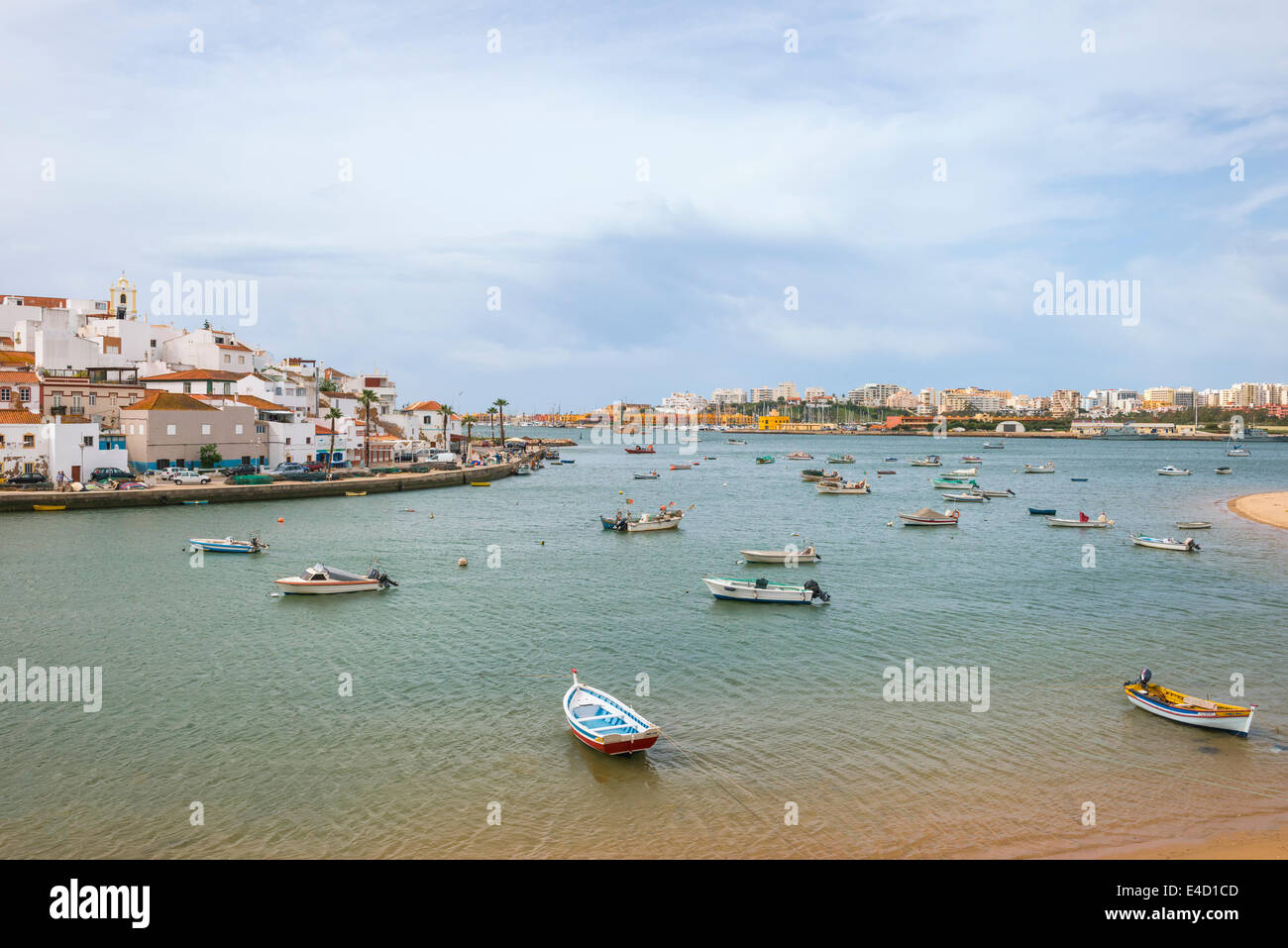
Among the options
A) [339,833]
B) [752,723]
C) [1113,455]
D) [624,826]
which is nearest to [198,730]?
[339,833]

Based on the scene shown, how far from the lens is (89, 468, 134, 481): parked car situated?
56.5 meters

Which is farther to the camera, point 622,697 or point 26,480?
point 26,480

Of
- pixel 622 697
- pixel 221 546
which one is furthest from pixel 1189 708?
pixel 221 546

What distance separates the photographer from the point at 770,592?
96.6 ft

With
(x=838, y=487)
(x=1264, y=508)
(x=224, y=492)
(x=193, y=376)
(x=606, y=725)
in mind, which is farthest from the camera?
(x=838, y=487)

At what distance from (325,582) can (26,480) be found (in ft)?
119

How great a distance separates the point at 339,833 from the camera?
13086 mm

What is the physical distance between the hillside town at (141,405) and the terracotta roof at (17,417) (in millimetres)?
104

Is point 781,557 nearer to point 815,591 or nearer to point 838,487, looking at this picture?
point 815,591

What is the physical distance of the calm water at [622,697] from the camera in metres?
13.4

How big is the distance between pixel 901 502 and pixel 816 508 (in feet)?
32.4

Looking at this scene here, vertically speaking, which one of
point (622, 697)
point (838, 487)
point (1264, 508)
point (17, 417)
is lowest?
point (622, 697)

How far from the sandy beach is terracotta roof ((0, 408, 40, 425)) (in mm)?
82091
